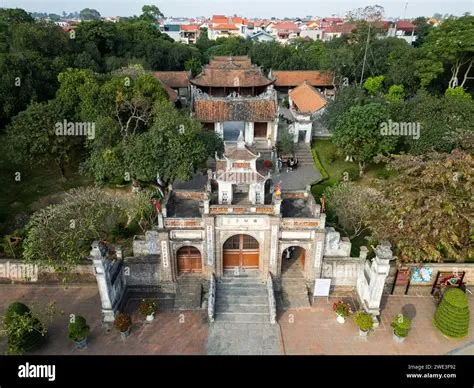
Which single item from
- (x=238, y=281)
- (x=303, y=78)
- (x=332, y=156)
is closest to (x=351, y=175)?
(x=332, y=156)

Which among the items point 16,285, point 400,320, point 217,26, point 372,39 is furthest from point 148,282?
point 217,26

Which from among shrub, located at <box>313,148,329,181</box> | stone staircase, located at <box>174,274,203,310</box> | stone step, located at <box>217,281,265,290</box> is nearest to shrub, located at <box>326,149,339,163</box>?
shrub, located at <box>313,148,329,181</box>

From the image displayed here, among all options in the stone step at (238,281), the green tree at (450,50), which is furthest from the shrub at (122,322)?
the green tree at (450,50)

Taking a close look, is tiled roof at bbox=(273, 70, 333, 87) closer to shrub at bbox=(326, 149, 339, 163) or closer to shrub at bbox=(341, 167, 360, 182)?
shrub at bbox=(326, 149, 339, 163)

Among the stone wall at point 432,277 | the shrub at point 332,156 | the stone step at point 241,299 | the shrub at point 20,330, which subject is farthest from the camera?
the shrub at point 332,156

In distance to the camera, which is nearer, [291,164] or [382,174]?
[382,174]

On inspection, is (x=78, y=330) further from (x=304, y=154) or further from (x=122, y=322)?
(x=304, y=154)

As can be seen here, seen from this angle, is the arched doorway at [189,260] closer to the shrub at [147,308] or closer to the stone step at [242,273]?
the stone step at [242,273]
